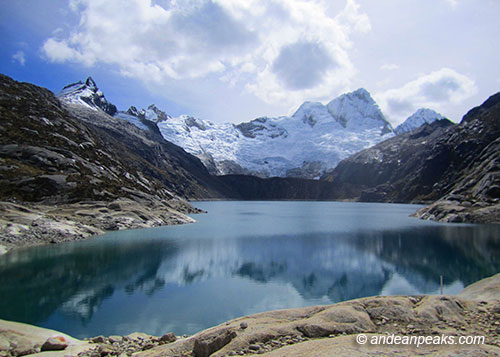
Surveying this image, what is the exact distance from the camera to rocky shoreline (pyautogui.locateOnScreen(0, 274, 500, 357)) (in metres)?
9.02

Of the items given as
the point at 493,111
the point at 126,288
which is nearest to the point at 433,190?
the point at 493,111

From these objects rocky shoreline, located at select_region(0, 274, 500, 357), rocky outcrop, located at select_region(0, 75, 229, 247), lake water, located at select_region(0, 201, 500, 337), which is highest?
rocky outcrop, located at select_region(0, 75, 229, 247)

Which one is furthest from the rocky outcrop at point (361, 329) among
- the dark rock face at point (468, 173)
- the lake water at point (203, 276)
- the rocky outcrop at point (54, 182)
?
the dark rock face at point (468, 173)

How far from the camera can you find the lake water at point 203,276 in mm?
21953

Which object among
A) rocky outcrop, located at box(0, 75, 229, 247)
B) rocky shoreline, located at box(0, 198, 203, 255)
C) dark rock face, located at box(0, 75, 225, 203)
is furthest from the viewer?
dark rock face, located at box(0, 75, 225, 203)

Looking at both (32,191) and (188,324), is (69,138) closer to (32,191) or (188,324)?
(32,191)

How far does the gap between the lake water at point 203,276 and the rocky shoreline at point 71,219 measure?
3.71m

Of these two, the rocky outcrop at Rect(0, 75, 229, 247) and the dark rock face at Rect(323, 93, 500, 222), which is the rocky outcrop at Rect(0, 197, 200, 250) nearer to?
the rocky outcrop at Rect(0, 75, 229, 247)

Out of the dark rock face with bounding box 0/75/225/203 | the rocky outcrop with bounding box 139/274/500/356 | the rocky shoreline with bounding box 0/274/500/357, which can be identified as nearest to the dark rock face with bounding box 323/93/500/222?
the rocky outcrop with bounding box 139/274/500/356

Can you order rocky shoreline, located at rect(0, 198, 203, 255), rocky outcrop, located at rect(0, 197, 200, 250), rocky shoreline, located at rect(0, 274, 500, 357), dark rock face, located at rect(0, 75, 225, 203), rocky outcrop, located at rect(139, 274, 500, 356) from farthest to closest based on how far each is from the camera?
dark rock face, located at rect(0, 75, 225, 203) → rocky outcrop, located at rect(0, 197, 200, 250) → rocky shoreline, located at rect(0, 198, 203, 255) → rocky shoreline, located at rect(0, 274, 500, 357) → rocky outcrop, located at rect(139, 274, 500, 356)

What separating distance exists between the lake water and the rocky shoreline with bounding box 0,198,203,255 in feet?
12.2

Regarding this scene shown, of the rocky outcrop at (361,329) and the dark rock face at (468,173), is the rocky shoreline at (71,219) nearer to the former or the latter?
the rocky outcrop at (361,329)

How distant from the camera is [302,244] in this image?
51.6 meters

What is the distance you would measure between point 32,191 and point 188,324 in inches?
2381
